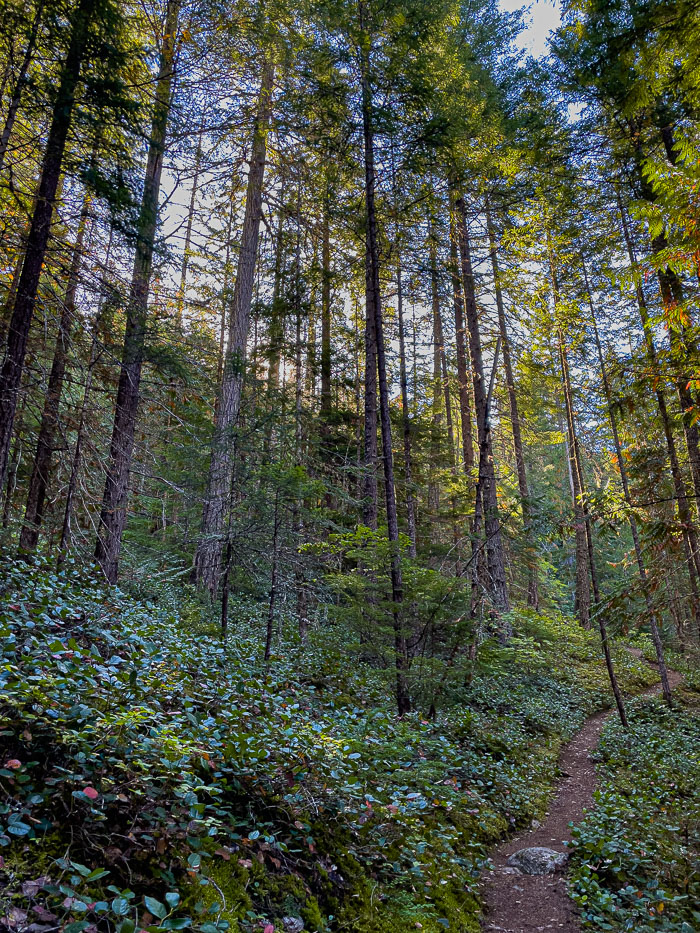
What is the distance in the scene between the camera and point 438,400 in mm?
18328

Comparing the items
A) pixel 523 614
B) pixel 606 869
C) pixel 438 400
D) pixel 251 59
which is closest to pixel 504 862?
pixel 606 869

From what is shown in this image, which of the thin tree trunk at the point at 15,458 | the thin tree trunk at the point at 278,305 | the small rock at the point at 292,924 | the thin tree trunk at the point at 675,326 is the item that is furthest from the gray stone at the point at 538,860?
the thin tree trunk at the point at 278,305

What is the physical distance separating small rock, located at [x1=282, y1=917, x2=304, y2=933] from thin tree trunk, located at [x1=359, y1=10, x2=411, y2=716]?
374 cm

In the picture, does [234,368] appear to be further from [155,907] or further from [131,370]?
[155,907]

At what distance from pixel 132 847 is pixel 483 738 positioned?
6.70 meters

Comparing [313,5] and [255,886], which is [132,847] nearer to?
[255,886]

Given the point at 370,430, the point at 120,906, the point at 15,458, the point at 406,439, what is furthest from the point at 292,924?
the point at 406,439

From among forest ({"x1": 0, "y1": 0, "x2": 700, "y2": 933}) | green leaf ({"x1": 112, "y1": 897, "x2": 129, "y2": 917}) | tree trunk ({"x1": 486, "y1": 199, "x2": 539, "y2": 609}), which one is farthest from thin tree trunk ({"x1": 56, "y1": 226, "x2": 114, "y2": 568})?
tree trunk ({"x1": 486, "y1": 199, "x2": 539, "y2": 609})

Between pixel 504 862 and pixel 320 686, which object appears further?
pixel 320 686

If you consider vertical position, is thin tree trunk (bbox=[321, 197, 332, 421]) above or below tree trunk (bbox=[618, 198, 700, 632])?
above

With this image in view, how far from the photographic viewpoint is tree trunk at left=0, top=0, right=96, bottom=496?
18.8ft

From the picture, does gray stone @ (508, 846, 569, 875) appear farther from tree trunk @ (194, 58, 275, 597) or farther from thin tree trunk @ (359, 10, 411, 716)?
tree trunk @ (194, 58, 275, 597)

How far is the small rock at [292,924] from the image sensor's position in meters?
2.92

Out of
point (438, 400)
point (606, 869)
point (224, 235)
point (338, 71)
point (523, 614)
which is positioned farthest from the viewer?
point (438, 400)
